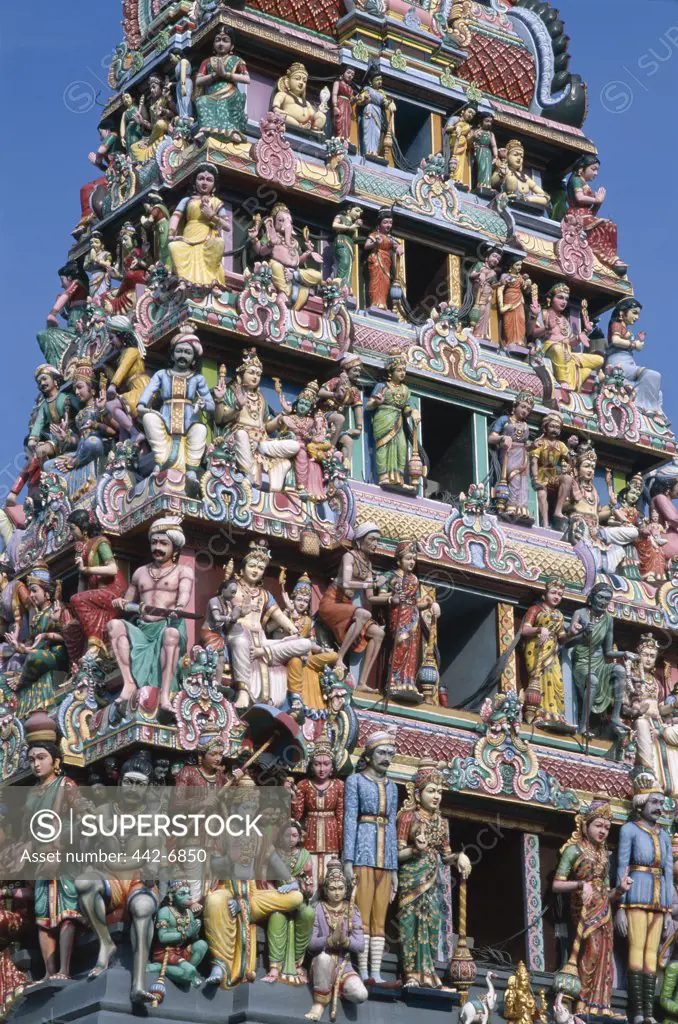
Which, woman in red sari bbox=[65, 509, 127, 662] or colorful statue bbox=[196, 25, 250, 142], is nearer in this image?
woman in red sari bbox=[65, 509, 127, 662]

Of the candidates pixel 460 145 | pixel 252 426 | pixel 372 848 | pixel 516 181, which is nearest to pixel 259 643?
pixel 372 848

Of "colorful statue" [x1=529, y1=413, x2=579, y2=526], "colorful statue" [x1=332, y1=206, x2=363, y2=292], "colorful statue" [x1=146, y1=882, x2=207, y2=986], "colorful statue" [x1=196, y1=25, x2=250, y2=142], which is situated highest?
"colorful statue" [x1=196, y1=25, x2=250, y2=142]

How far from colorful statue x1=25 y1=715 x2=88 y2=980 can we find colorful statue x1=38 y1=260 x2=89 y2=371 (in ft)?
26.6

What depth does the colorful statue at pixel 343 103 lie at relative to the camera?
3534 centimetres

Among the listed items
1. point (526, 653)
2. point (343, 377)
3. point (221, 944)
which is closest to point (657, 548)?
point (526, 653)

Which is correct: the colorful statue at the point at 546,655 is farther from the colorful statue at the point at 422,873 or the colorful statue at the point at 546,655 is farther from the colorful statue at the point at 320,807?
the colorful statue at the point at 320,807

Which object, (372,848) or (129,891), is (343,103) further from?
(129,891)

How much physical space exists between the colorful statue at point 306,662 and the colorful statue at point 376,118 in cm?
783

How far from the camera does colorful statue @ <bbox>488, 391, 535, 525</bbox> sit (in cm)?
3394

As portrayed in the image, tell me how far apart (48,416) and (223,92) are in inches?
215

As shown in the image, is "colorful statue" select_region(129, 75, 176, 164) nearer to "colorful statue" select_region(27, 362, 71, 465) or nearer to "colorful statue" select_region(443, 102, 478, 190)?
"colorful statue" select_region(27, 362, 71, 465)

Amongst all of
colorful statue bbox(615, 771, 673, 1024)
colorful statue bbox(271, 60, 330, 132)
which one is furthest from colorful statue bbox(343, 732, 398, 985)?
colorful statue bbox(271, 60, 330, 132)

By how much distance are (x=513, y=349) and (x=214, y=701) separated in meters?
9.30

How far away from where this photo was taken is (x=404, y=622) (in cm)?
3152
